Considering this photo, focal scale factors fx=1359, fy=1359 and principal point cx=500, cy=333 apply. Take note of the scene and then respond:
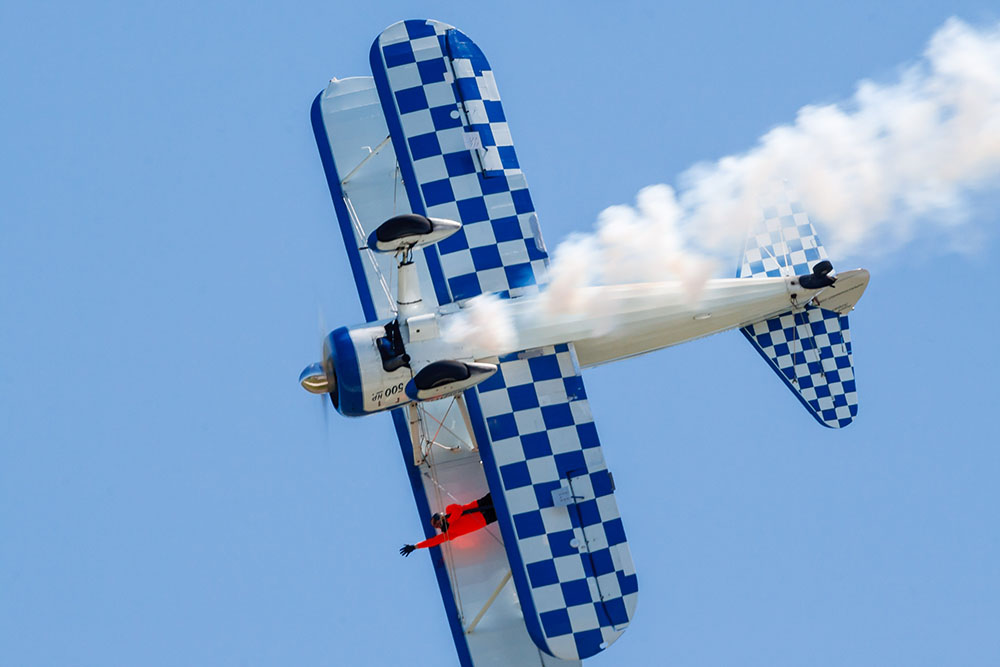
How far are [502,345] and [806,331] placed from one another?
12.9 feet

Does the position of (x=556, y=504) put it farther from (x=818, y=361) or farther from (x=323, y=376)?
(x=818, y=361)

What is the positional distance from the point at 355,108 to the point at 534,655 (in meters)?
5.87

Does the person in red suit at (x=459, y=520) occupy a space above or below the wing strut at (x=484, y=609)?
above

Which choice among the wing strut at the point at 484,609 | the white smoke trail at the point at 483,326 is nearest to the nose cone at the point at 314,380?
the white smoke trail at the point at 483,326

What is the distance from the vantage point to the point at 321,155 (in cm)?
1405

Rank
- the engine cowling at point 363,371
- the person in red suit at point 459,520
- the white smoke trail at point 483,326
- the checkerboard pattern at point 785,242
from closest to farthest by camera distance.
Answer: the engine cowling at point 363,371 < the white smoke trail at point 483,326 < the person in red suit at point 459,520 < the checkerboard pattern at point 785,242

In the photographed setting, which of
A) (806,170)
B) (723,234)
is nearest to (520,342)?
(723,234)

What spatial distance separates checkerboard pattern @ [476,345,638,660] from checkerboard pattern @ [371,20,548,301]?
0.88 meters

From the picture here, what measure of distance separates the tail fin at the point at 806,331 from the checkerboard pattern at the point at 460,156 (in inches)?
116

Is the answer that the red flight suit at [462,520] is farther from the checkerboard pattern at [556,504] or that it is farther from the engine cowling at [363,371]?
the engine cowling at [363,371]

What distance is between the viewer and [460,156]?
12.2 meters

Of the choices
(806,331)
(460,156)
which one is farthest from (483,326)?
(806,331)

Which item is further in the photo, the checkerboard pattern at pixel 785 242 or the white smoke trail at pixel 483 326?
the checkerboard pattern at pixel 785 242

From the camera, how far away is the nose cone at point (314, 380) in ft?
37.6
